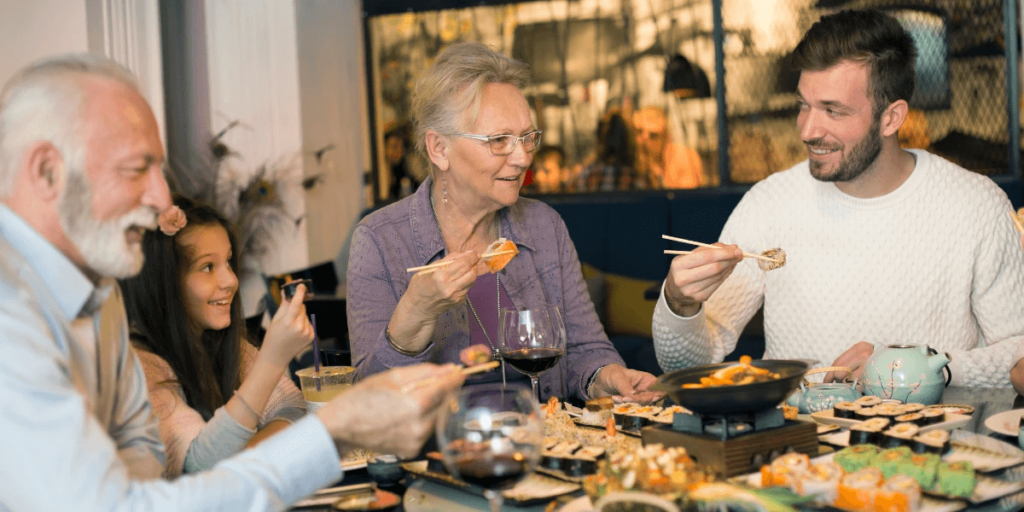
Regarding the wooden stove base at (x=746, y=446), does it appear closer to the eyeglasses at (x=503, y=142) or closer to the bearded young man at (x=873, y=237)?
the bearded young man at (x=873, y=237)

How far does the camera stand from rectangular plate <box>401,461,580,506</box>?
→ 130cm

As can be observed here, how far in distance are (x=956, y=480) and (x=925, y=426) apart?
37cm

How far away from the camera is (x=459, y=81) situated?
2.38 m

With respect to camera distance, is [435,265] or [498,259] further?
[498,259]

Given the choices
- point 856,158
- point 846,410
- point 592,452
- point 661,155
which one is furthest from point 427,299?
point 661,155

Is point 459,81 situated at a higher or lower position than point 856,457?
higher

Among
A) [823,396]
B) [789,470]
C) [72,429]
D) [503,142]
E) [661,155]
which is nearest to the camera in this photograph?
[72,429]

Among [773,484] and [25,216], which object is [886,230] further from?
[25,216]

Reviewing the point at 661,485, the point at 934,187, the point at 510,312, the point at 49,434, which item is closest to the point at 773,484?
the point at 661,485

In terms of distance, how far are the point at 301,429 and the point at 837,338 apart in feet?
5.83

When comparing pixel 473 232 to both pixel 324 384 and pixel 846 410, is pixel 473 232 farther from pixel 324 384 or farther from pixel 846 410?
pixel 846 410

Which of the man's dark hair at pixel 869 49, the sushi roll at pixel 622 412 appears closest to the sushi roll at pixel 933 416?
the sushi roll at pixel 622 412

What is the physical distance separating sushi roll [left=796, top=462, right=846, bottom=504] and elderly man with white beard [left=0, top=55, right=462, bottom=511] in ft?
1.63

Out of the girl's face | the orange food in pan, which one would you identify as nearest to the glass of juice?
the girl's face
